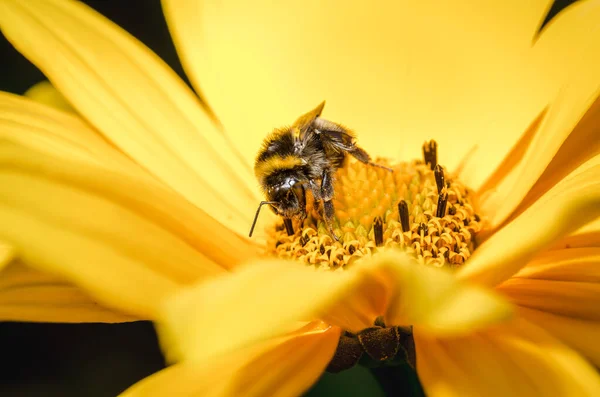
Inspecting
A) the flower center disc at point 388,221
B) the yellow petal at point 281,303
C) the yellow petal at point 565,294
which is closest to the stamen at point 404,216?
the flower center disc at point 388,221

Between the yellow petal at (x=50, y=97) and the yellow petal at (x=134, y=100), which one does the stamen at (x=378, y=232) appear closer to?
the yellow petal at (x=134, y=100)

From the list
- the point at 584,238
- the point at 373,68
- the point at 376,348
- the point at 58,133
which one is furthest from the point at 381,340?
the point at 373,68

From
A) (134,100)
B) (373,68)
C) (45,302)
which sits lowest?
(45,302)

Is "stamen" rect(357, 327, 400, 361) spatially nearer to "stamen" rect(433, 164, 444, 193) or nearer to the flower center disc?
the flower center disc

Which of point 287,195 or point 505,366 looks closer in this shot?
point 505,366

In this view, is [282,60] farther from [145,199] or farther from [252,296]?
[252,296]

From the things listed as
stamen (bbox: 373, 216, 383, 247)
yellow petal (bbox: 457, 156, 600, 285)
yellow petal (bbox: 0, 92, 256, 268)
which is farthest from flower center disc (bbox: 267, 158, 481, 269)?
yellow petal (bbox: 457, 156, 600, 285)

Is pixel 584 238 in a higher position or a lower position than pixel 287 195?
lower

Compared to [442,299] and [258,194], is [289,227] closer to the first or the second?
[258,194]
